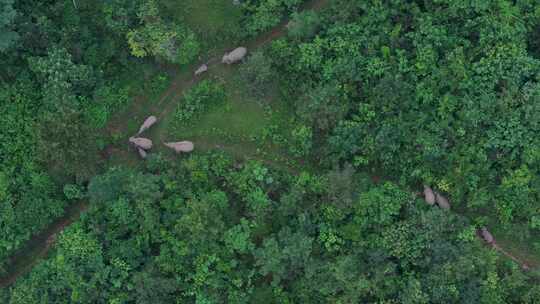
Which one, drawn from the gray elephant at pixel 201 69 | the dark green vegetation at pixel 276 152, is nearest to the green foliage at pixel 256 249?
the dark green vegetation at pixel 276 152

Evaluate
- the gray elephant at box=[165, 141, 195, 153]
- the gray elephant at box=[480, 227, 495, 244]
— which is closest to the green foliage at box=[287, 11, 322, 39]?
the gray elephant at box=[165, 141, 195, 153]

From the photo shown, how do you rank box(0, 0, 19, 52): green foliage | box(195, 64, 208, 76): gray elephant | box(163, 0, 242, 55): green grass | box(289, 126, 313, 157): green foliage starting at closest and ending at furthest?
box(0, 0, 19, 52): green foliage, box(289, 126, 313, 157): green foliage, box(195, 64, 208, 76): gray elephant, box(163, 0, 242, 55): green grass

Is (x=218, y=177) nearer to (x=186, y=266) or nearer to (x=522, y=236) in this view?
(x=186, y=266)

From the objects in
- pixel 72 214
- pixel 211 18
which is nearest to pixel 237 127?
pixel 211 18

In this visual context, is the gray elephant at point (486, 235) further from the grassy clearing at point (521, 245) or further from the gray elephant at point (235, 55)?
the gray elephant at point (235, 55)

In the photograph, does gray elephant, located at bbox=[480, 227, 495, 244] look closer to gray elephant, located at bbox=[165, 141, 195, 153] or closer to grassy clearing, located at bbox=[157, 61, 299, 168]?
grassy clearing, located at bbox=[157, 61, 299, 168]

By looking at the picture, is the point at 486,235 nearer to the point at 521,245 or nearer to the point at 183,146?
the point at 521,245

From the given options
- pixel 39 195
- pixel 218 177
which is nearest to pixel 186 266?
pixel 218 177
